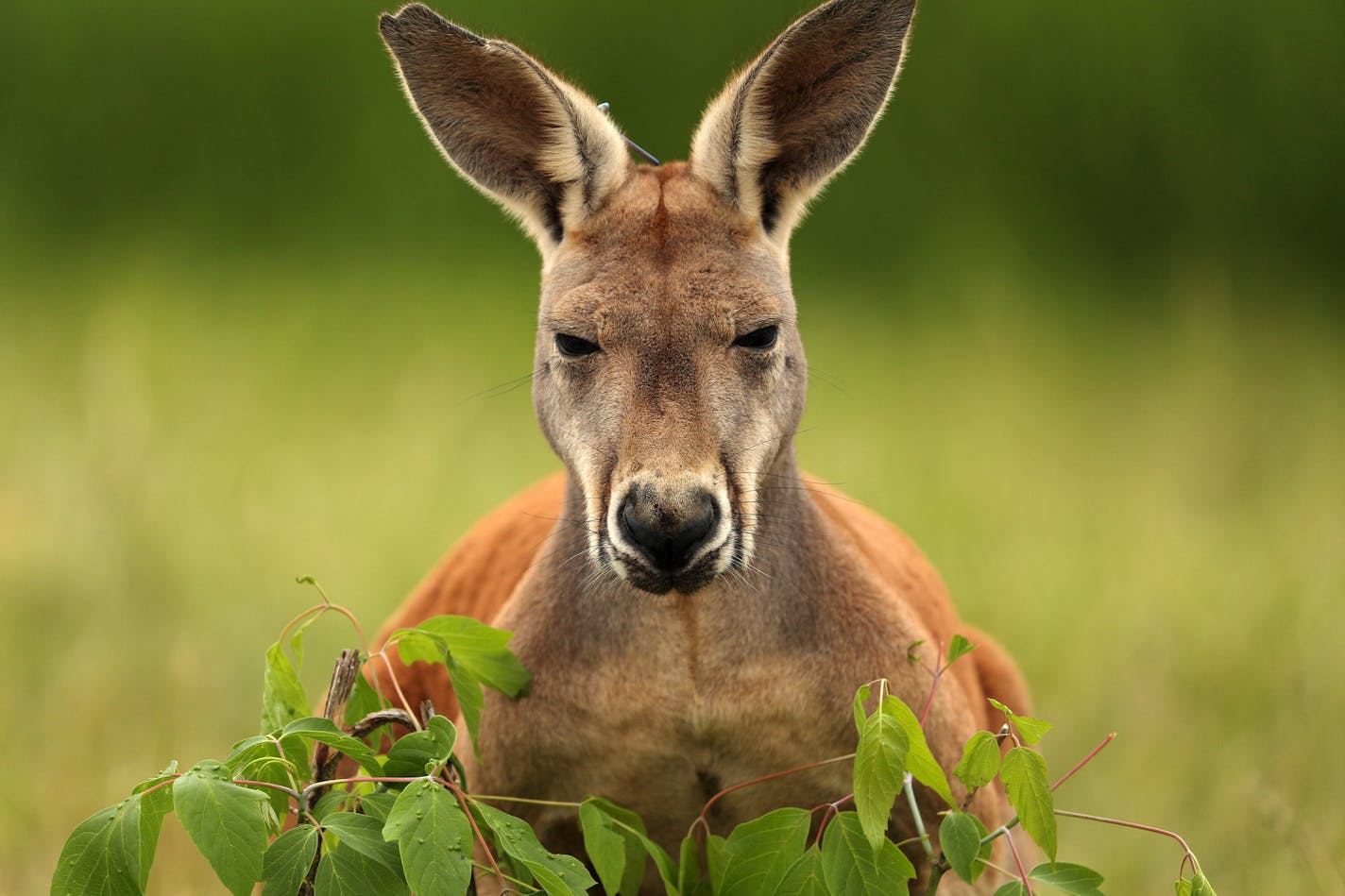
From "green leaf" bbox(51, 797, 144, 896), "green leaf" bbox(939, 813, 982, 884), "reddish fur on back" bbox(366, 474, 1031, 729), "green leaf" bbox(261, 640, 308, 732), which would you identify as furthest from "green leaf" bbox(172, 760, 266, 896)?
"reddish fur on back" bbox(366, 474, 1031, 729)

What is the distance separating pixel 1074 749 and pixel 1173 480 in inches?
91.7

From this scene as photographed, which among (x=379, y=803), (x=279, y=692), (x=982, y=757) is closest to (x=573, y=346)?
(x=279, y=692)

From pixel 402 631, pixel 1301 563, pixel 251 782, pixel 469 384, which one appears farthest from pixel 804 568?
pixel 469 384

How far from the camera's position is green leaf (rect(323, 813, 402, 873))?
98.2 inches

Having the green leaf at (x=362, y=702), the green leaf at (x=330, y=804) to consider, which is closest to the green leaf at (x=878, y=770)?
the green leaf at (x=330, y=804)

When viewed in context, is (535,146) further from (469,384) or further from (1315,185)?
(1315,185)

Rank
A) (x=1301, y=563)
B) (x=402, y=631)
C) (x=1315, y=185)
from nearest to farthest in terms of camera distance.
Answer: (x=402, y=631), (x=1301, y=563), (x=1315, y=185)

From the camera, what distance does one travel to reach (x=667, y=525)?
274 centimetres

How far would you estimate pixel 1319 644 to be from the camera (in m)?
5.39

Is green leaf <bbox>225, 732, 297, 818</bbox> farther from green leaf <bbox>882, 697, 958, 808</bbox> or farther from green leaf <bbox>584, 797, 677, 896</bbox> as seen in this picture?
green leaf <bbox>882, 697, 958, 808</bbox>

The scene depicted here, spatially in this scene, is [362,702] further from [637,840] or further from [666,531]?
[666,531]

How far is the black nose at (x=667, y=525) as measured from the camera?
274 centimetres

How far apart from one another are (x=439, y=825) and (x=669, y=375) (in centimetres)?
90

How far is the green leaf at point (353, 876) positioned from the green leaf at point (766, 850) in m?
0.53
